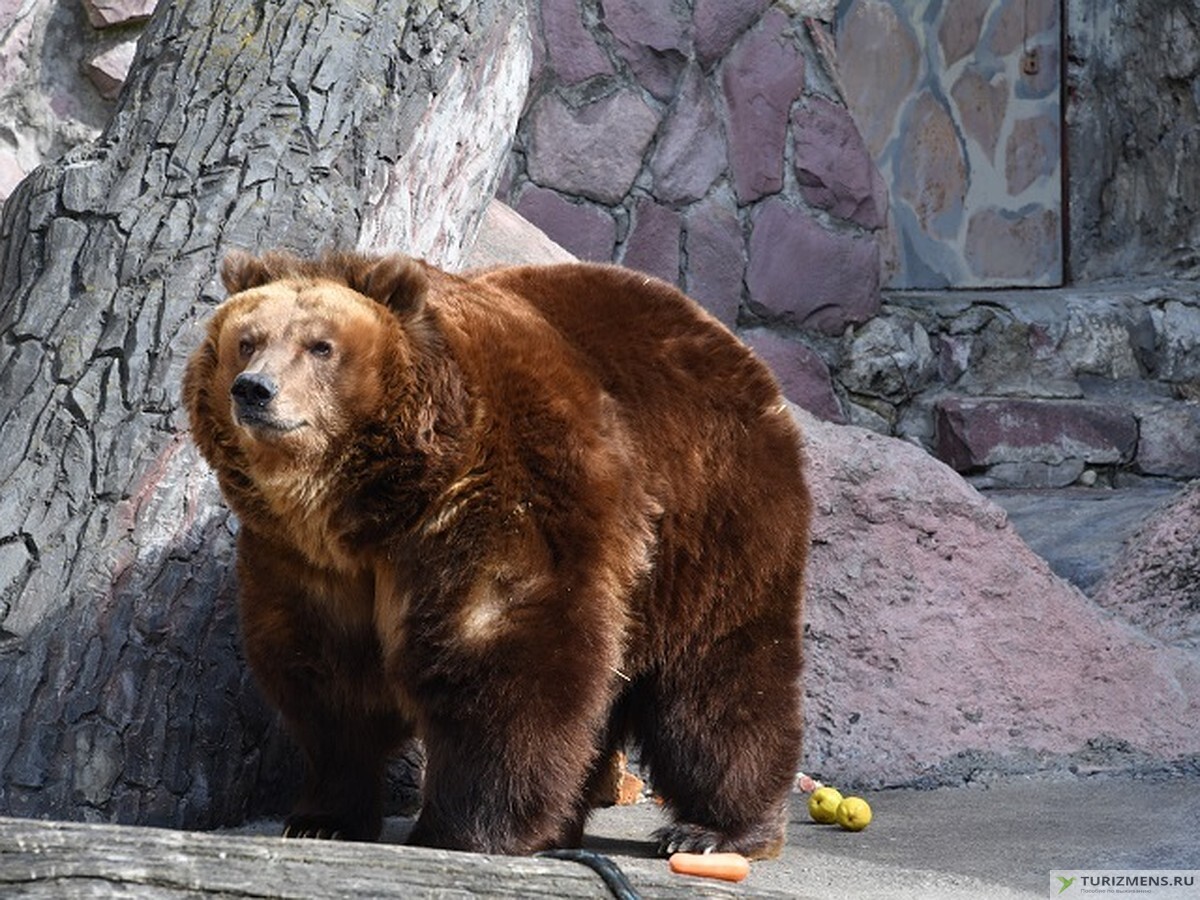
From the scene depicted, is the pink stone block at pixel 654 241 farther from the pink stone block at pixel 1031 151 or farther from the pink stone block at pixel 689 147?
the pink stone block at pixel 1031 151

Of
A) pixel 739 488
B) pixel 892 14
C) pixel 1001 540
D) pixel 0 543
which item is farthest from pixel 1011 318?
pixel 0 543

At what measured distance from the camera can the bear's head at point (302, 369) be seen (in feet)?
10.3

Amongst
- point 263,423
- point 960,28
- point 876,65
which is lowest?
point 263,423

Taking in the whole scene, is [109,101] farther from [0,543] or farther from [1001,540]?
[1001,540]

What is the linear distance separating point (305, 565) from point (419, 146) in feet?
4.55

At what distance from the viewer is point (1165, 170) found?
335 inches

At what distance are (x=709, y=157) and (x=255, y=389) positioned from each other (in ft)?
15.9

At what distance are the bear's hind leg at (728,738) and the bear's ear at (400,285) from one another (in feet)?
2.97

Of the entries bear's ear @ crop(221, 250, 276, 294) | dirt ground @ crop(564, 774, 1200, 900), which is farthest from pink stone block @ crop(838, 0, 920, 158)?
bear's ear @ crop(221, 250, 276, 294)

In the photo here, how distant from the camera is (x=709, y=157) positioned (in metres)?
7.71

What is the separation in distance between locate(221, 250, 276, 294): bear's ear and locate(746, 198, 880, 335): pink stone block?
4454mm

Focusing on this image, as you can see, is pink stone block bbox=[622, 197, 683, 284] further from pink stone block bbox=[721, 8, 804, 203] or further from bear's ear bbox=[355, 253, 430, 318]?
bear's ear bbox=[355, 253, 430, 318]

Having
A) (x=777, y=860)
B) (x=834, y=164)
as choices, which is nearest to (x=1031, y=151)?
(x=834, y=164)

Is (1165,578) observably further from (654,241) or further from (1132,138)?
(1132,138)
